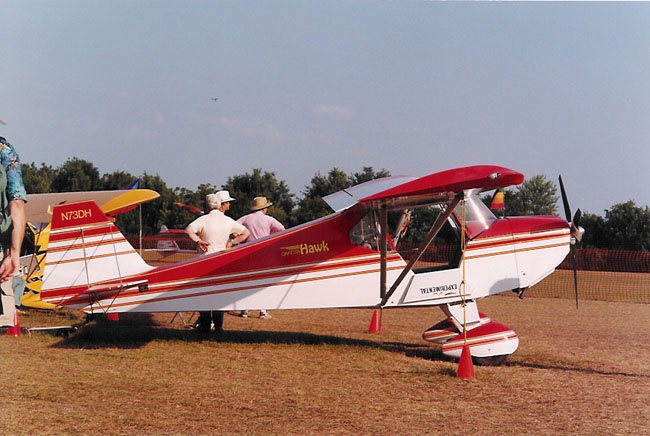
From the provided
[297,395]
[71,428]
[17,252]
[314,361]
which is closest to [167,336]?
[314,361]

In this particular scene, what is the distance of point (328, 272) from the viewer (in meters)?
7.56

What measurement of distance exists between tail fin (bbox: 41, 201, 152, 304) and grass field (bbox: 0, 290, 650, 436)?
2.52ft

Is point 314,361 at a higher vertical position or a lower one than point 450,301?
lower

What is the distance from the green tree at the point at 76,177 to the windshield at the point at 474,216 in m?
51.3

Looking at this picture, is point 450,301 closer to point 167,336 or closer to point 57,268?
point 167,336

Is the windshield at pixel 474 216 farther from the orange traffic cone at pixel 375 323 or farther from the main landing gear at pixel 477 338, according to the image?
the orange traffic cone at pixel 375 323

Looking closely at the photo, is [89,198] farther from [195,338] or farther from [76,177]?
[76,177]

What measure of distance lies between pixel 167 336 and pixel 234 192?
141ft

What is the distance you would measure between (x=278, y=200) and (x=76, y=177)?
727 inches

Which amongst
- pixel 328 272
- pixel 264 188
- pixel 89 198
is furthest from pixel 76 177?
pixel 328 272

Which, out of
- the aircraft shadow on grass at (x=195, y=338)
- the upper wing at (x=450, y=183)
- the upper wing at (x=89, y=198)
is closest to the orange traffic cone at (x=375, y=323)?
the aircraft shadow on grass at (x=195, y=338)

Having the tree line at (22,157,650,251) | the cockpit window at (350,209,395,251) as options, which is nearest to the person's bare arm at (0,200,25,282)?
the cockpit window at (350,209,395,251)

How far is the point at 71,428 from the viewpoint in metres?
4.24

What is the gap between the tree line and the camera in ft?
136
